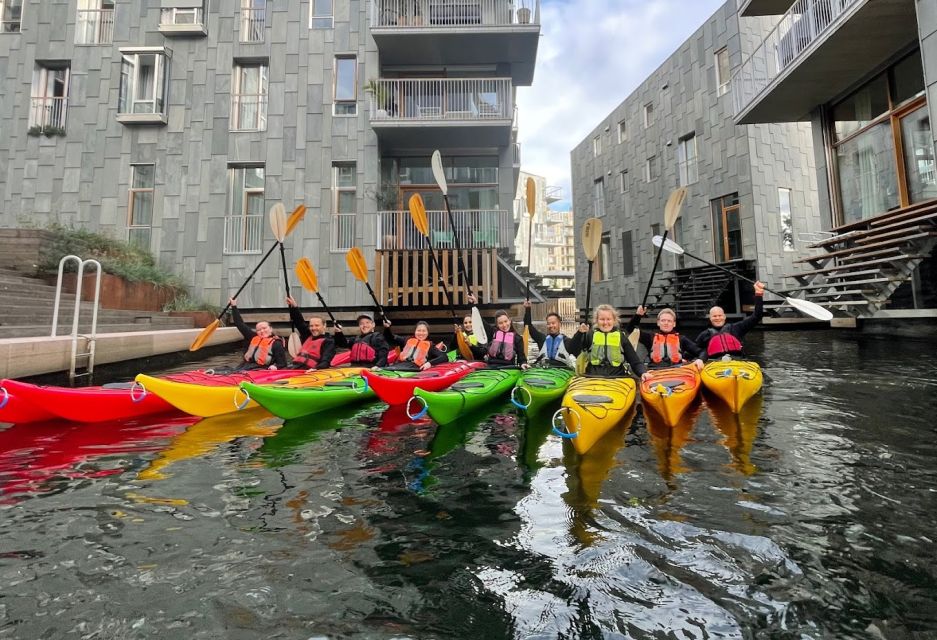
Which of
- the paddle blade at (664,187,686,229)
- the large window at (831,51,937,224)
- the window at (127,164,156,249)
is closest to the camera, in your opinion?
the paddle blade at (664,187,686,229)

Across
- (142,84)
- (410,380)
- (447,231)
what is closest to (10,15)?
(142,84)

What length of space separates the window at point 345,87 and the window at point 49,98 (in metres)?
8.59

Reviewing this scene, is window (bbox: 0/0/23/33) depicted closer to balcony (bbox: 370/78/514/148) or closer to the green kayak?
balcony (bbox: 370/78/514/148)

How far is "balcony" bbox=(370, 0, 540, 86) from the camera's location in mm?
13805

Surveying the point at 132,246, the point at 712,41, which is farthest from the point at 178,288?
the point at 712,41

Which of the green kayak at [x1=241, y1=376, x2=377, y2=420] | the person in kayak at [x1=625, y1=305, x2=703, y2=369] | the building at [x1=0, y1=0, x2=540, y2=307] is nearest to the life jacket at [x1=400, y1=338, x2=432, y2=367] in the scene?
the green kayak at [x1=241, y1=376, x2=377, y2=420]

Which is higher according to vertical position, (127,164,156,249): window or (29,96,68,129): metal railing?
(29,96,68,129): metal railing

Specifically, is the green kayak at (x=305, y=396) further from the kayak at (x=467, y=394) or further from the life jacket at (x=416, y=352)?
the kayak at (x=467, y=394)

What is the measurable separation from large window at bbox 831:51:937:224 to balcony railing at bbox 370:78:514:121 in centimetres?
874

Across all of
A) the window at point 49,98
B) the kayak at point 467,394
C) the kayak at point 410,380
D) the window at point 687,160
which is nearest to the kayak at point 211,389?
the kayak at point 410,380

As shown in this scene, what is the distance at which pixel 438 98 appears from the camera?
14617mm

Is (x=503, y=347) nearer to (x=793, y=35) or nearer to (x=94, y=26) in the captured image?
(x=793, y=35)

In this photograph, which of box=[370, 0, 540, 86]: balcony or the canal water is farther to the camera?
box=[370, 0, 540, 86]: balcony

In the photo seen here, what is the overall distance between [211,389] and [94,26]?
16.9m
